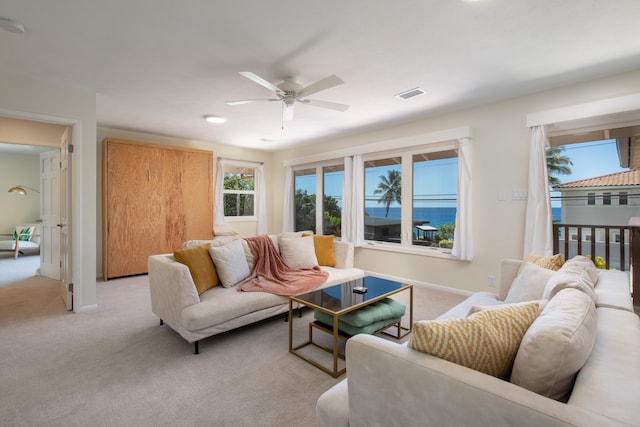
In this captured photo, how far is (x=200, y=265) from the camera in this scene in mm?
2783

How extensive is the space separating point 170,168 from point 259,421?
4518mm

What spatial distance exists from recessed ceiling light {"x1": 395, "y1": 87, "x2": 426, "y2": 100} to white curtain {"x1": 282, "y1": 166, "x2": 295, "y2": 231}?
11.2 feet

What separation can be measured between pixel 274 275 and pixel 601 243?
3383 millimetres

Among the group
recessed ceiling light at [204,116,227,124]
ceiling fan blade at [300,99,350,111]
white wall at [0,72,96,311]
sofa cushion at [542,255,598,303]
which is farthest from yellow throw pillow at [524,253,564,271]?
white wall at [0,72,96,311]

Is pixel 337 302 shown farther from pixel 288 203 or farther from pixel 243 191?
pixel 243 191

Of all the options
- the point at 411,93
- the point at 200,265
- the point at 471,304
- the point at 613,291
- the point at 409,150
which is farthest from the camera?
the point at 409,150

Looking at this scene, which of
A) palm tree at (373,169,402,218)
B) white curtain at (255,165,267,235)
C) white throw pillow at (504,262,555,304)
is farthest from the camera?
white curtain at (255,165,267,235)

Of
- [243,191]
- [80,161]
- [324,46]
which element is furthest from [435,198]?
[80,161]

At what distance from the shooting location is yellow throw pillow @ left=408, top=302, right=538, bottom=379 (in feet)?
3.23

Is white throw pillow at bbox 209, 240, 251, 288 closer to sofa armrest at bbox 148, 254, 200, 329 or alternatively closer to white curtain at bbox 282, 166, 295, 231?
sofa armrest at bbox 148, 254, 200, 329

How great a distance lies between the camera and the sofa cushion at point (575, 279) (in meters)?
1.42

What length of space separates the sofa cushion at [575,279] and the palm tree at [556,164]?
1715 millimetres

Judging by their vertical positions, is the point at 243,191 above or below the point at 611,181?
above

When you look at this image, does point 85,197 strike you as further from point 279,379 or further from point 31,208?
point 31,208
